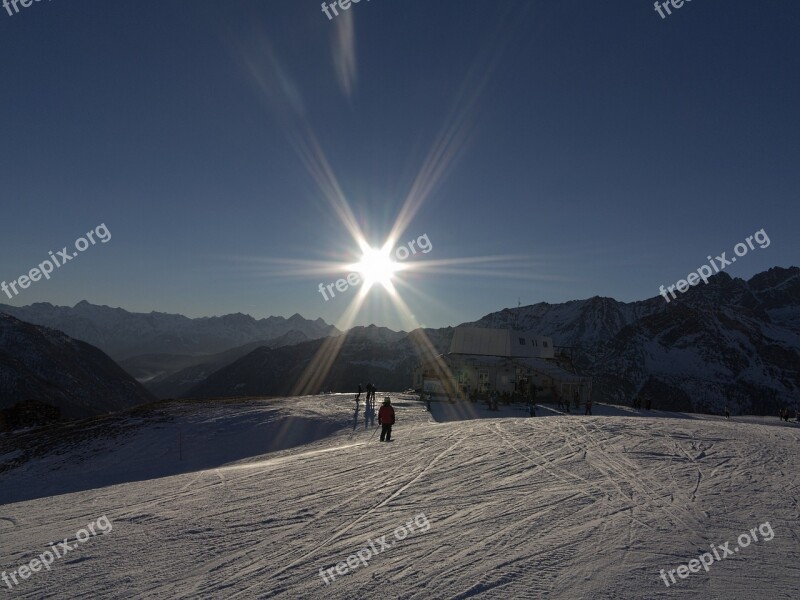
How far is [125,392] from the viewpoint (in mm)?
166625

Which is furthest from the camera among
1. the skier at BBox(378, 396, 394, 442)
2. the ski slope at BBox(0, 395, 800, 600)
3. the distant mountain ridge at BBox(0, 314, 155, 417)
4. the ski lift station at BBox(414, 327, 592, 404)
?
the distant mountain ridge at BBox(0, 314, 155, 417)

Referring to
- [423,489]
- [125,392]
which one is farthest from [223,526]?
[125,392]

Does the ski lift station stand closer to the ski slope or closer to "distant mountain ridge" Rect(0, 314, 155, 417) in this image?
the ski slope

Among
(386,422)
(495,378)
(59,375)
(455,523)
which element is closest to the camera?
(455,523)

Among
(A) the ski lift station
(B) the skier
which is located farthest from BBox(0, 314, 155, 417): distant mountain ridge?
(B) the skier

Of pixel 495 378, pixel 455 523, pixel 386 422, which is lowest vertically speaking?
pixel 455 523

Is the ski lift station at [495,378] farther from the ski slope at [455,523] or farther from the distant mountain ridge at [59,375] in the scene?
the distant mountain ridge at [59,375]

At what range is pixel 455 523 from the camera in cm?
811

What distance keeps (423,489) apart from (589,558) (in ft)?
14.1

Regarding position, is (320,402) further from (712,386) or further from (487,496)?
(712,386)

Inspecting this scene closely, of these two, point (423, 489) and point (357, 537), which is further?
point (423, 489)

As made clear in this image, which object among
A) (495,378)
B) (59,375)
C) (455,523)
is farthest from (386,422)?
(59,375)

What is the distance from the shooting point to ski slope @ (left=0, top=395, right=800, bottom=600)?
610 centimetres

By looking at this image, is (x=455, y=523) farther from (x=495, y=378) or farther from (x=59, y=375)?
(x=59, y=375)
